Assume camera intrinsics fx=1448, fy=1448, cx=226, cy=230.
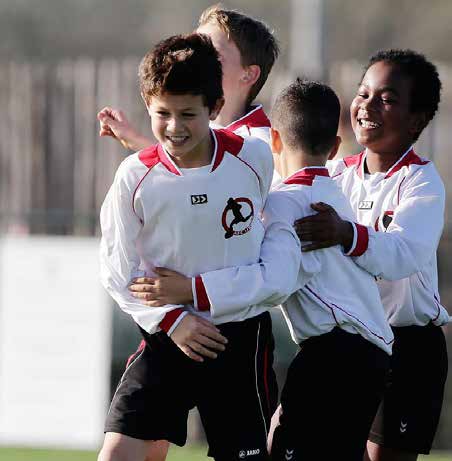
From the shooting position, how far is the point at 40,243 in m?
11.8

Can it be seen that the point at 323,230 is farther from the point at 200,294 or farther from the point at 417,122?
the point at 417,122

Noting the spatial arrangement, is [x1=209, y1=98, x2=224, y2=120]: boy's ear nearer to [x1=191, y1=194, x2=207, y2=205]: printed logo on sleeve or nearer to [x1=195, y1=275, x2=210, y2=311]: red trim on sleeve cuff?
[x1=191, y1=194, x2=207, y2=205]: printed logo on sleeve

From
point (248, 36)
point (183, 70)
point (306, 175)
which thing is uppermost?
point (248, 36)

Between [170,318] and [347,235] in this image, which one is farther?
[347,235]

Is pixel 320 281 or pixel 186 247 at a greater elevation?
pixel 186 247

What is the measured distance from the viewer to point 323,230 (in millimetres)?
5074

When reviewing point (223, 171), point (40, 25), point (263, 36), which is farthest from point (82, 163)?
point (40, 25)

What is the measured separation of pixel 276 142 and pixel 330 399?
3.15 ft

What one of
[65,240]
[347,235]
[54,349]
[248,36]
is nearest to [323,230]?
[347,235]

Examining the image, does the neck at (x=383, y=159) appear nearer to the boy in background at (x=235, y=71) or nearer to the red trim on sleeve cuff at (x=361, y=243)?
the boy in background at (x=235, y=71)

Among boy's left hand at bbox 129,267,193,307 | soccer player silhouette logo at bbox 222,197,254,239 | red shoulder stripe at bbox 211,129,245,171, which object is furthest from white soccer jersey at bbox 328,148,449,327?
boy's left hand at bbox 129,267,193,307

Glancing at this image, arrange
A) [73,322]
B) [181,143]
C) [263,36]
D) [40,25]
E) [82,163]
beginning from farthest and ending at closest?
[40,25]
[82,163]
[73,322]
[263,36]
[181,143]

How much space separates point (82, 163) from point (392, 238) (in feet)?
26.0

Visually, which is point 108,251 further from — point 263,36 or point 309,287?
point 263,36
